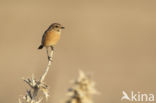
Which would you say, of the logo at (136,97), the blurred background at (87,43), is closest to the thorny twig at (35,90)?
the logo at (136,97)

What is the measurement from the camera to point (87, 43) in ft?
58.5

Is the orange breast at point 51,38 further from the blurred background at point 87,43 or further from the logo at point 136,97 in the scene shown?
the blurred background at point 87,43

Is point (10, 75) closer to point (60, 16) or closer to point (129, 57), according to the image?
point (129, 57)

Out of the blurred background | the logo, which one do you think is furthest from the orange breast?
the blurred background

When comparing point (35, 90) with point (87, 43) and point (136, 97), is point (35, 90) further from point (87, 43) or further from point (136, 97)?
point (87, 43)

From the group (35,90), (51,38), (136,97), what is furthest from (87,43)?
(35,90)

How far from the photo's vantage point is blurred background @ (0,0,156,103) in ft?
39.0

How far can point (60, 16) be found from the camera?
19844mm

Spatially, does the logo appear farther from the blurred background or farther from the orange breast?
the blurred background

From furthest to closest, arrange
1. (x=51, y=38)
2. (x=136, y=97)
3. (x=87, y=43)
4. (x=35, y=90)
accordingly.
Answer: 1. (x=87, y=43)
2. (x=136, y=97)
3. (x=51, y=38)
4. (x=35, y=90)

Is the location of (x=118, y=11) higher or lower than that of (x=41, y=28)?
higher

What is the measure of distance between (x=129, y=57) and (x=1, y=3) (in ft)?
24.1

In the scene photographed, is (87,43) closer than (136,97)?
No

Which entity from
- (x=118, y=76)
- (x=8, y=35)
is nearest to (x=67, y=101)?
(x=118, y=76)
